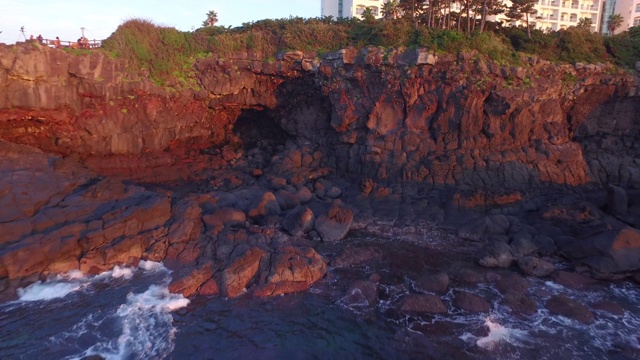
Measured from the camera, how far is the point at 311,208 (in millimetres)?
25125

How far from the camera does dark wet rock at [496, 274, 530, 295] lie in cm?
1717

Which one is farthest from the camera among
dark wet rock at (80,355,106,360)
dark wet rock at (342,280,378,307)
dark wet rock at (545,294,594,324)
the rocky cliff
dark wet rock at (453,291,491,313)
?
the rocky cliff

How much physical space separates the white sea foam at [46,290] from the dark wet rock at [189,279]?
13.6 ft

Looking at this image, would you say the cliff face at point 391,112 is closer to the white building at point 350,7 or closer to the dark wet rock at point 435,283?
the dark wet rock at point 435,283

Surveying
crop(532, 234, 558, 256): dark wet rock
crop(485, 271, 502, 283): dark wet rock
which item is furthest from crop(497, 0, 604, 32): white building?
crop(485, 271, 502, 283): dark wet rock

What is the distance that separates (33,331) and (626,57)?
3866 cm

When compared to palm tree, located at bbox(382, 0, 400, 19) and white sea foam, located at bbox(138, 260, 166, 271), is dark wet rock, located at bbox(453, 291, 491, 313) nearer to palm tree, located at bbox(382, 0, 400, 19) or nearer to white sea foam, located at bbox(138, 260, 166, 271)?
white sea foam, located at bbox(138, 260, 166, 271)

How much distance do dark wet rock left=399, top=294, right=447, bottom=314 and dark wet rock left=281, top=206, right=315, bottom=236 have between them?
7.91 metres

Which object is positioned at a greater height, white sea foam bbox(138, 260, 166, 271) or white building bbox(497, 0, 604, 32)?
white building bbox(497, 0, 604, 32)

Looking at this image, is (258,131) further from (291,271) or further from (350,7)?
(350,7)

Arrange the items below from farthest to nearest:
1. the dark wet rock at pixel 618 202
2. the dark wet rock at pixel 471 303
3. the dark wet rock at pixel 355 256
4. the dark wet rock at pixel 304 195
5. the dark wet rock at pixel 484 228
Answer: the dark wet rock at pixel 304 195 < the dark wet rock at pixel 618 202 < the dark wet rock at pixel 484 228 < the dark wet rock at pixel 355 256 < the dark wet rock at pixel 471 303

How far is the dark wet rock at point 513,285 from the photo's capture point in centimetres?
1717

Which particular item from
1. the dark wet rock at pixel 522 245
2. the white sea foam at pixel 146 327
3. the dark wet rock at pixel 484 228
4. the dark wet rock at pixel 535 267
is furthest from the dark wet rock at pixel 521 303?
the white sea foam at pixel 146 327

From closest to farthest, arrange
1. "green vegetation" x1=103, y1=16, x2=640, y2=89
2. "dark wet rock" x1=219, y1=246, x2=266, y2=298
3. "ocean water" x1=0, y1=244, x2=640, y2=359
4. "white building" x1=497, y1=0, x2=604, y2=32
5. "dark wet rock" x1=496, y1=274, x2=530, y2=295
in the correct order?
"ocean water" x1=0, y1=244, x2=640, y2=359 < "dark wet rock" x1=219, y1=246, x2=266, y2=298 < "dark wet rock" x1=496, y1=274, x2=530, y2=295 < "green vegetation" x1=103, y1=16, x2=640, y2=89 < "white building" x1=497, y1=0, x2=604, y2=32
